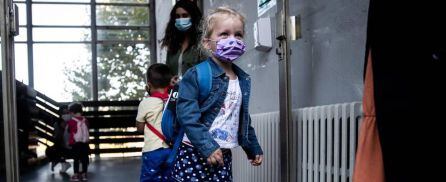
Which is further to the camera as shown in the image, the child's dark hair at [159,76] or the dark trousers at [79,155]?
the dark trousers at [79,155]

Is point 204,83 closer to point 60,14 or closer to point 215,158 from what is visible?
point 215,158

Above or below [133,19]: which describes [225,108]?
below

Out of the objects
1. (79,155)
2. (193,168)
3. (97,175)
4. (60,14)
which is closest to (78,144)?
(79,155)

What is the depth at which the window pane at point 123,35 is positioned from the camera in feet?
37.7

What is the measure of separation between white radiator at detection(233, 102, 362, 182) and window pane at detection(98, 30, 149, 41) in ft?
30.9

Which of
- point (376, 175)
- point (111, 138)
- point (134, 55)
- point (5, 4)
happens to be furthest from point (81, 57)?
point (376, 175)

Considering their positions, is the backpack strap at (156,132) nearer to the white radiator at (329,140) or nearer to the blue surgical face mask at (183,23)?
the blue surgical face mask at (183,23)

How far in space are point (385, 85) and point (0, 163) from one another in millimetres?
3827

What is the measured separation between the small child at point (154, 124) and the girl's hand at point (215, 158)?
3.10 feet

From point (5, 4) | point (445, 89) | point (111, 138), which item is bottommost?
point (111, 138)

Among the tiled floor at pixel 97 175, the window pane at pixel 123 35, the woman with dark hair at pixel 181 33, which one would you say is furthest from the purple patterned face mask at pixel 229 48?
the window pane at pixel 123 35

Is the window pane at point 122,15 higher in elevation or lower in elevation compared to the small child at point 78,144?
higher

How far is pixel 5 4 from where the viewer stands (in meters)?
2.10

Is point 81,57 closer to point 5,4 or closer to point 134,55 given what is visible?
point 134,55
